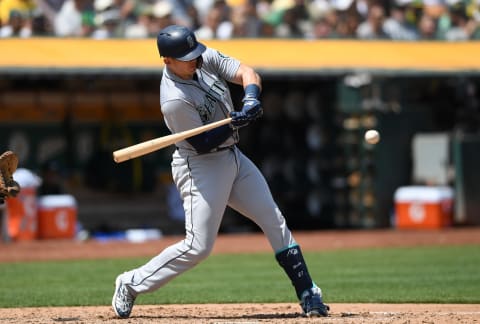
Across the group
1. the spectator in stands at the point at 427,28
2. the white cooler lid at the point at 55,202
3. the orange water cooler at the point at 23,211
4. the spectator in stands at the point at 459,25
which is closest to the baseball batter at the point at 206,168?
the orange water cooler at the point at 23,211

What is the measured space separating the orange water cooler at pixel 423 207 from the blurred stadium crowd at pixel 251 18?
254 cm

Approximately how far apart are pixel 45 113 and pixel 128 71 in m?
3.09

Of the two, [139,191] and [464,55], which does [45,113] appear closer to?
[139,191]

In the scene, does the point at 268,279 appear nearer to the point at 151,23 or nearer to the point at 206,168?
the point at 206,168

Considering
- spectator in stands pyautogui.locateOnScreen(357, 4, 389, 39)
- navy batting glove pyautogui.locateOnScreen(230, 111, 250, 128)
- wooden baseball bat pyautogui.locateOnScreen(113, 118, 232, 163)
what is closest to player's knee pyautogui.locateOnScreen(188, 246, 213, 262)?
wooden baseball bat pyautogui.locateOnScreen(113, 118, 232, 163)

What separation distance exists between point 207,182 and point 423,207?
9875mm

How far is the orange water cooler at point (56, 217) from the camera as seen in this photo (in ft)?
47.7

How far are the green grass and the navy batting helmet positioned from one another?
2.47m

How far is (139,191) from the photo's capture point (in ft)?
56.7

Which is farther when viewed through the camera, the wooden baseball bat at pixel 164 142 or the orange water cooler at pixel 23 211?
the orange water cooler at pixel 23 211

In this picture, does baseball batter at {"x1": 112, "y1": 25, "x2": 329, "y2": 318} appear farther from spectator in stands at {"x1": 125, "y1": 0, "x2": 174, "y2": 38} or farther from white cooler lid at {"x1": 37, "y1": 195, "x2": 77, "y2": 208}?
spectator in stands at {"x1": 125, "y1": 0, "x2": 174, "y2": 38}

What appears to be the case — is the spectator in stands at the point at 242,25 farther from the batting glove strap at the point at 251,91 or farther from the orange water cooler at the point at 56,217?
the batting glove strap at the point at 251,91

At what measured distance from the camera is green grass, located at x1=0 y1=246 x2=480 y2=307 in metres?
8.11

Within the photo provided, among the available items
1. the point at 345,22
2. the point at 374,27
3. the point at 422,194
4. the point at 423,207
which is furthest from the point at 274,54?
the point at 423,207
